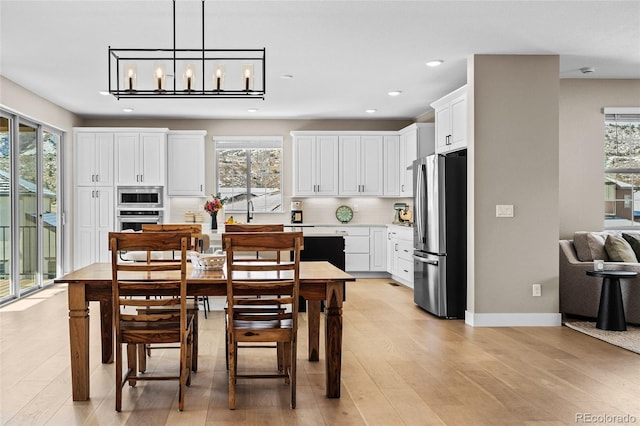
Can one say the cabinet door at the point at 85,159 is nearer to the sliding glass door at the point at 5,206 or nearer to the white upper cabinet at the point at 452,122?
the sliding glass door at the point at 5,206

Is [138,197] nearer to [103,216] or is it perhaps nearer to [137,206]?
[137,206]

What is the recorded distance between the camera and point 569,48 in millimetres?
5602

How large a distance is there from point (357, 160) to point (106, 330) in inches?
244

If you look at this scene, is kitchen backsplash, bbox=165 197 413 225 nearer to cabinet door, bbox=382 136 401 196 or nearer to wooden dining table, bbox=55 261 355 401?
cabinet door, bbox=382 136 401 196

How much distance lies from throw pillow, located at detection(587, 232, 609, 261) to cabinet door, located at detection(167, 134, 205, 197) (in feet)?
19.6

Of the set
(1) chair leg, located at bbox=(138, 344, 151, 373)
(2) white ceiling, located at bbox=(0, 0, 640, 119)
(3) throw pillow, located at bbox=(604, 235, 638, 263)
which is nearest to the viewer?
(1) chair leg, located at bbox=(138, 344, 151, 373)

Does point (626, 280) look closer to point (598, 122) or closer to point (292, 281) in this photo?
point (598, 122)

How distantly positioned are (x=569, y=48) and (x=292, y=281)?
3870mm

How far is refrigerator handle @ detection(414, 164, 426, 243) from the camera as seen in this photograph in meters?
6.64

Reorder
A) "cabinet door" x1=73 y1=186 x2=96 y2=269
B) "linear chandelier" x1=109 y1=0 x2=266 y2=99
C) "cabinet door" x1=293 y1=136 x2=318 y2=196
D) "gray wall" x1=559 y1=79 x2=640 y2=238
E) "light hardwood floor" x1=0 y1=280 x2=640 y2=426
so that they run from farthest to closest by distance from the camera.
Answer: "cabinet door" x1=293 y1=136 x2=318 y2=196 → "cabinet door" x1=73 y1=186 x2=96 y2=269 → "gray wall" x1=559 y1=79 x2=640 y2=238 → "linear chandelier" x1=109 y1=0 x2=266 y2=99 → "light hardwood floor" x1=0 y1=280 x2=640 y2=426

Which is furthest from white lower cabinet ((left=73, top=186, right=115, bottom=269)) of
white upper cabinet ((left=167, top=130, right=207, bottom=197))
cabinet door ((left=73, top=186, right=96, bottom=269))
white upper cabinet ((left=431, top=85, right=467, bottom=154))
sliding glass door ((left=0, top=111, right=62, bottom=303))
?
white upper cabinet ((left=431, top=85, right=467, bottom=154))

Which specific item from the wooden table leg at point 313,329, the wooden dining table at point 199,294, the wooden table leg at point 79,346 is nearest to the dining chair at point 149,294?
the wooden dining table at point 199,294

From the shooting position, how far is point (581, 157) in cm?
691

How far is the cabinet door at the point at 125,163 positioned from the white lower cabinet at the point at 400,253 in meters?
4.14
